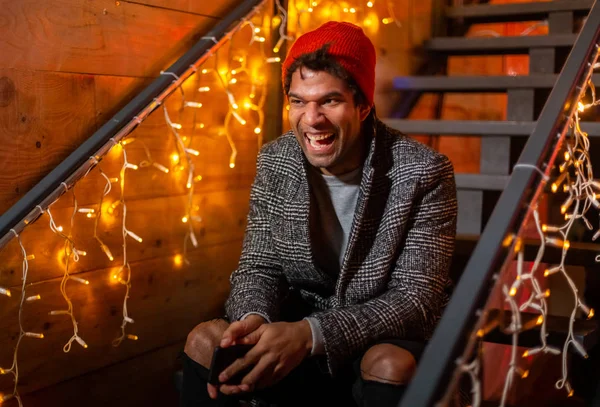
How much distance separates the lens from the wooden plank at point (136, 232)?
6.69 feet

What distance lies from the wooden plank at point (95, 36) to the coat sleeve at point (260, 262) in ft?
1.88

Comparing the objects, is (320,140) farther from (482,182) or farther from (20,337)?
(482,182)

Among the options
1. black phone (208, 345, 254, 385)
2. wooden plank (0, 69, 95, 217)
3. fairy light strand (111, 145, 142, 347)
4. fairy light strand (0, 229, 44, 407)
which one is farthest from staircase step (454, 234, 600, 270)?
fairy light strand (0, 229, 44, 407)

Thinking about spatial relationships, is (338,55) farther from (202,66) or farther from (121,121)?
(202,66)

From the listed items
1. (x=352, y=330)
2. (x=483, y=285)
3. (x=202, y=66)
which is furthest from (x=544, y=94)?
(x=483, y=285)

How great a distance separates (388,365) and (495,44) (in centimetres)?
237

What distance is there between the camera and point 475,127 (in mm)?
2938

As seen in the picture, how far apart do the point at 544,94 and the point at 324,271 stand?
1.69 meters

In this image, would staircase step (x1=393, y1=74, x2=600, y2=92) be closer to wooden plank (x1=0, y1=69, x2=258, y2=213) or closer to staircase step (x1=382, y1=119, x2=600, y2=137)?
staircase step (x1=382, y1=119, x2=600, y2=137)

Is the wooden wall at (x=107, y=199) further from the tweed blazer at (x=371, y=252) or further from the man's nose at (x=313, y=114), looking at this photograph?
the man's nose at (x=313, y=114)

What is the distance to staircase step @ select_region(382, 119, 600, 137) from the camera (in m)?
2.76

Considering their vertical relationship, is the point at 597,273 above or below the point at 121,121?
below

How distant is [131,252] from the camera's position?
2363 mm

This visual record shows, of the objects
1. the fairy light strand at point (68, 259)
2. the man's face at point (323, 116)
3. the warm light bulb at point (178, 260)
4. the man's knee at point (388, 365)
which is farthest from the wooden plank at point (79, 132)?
the man's knee at point (388, 365)
